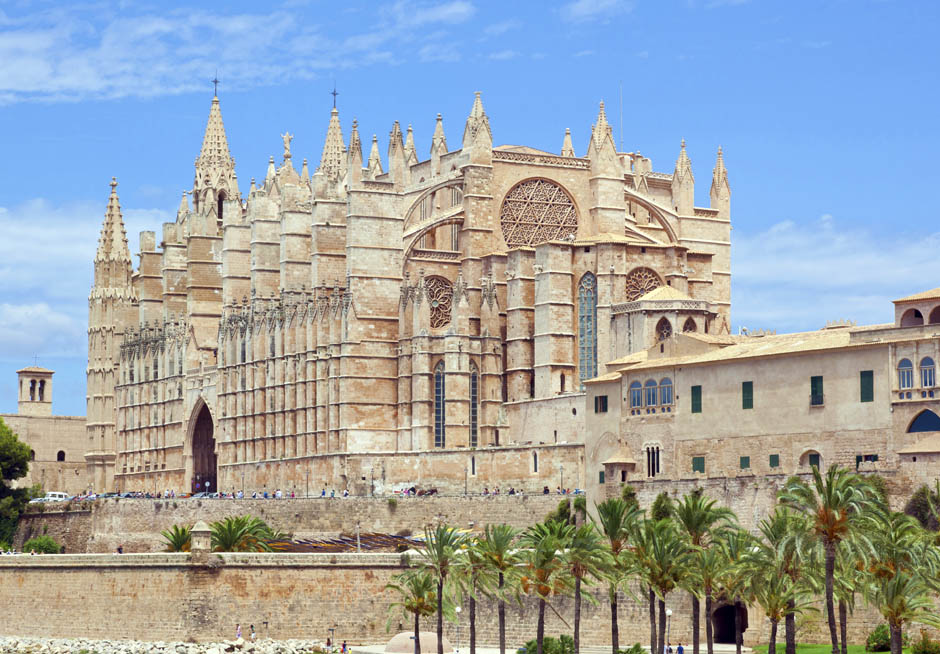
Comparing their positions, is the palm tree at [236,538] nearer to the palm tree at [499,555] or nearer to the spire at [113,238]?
the palm tree at [499,555]

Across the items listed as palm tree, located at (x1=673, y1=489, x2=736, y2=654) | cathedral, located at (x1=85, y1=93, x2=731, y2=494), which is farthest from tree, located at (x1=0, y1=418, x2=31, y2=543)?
palm tree, located at (x1=673, y1=489, x2=736, y2=654)

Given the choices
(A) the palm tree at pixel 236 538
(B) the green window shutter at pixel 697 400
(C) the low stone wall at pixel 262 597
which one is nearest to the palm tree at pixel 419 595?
(C) the low stone wall at pixel 262 597

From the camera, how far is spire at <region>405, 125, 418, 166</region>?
352 feet

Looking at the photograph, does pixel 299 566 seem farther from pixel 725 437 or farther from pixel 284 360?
pixel 284 360

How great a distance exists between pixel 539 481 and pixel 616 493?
11677 millimetres

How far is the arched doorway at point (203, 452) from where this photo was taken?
348 ft

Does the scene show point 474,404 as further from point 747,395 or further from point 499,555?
point 499,555

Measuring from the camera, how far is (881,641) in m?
55.6

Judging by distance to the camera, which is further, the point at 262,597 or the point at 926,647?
the point at 262,597

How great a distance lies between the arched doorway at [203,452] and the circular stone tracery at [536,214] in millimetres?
22440

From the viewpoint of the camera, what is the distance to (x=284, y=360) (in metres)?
95.5

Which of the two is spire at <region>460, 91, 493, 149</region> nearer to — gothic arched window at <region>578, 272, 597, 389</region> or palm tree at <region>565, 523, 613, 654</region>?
gothic arched window at <region>578, 272, 597, 389</region>

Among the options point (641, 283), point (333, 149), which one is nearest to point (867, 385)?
point (641, 283)

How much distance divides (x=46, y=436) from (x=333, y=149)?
26078 mm
